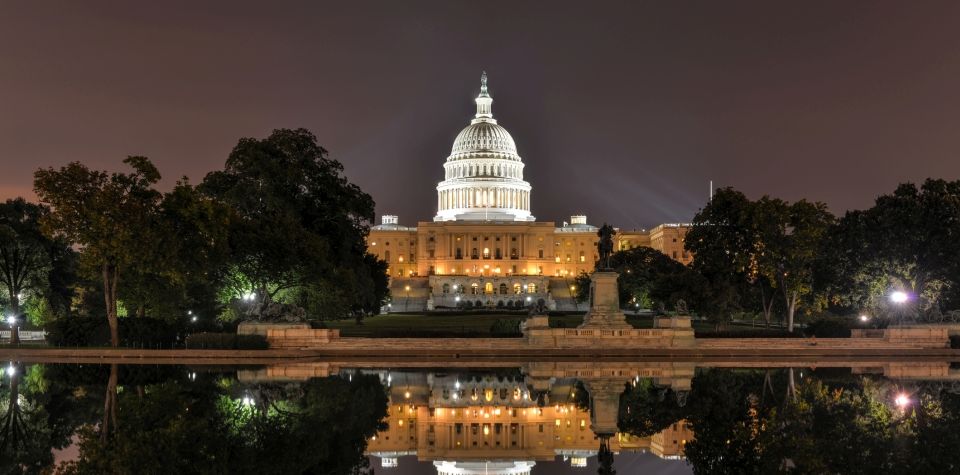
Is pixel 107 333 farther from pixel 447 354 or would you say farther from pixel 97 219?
pixel 447 354

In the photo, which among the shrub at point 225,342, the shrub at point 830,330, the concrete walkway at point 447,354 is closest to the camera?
the concrete walkway at point 447,354

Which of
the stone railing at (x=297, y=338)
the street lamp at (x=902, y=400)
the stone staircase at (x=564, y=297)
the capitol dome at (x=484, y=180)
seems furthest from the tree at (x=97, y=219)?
the capitol dome at (x=484, y=180)

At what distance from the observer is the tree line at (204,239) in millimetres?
46562

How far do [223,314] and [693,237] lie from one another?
94.7ft

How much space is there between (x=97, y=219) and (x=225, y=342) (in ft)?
25.7

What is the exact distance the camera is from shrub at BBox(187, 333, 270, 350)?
147 ft

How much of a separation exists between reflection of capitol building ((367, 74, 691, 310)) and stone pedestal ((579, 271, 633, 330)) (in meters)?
68.2

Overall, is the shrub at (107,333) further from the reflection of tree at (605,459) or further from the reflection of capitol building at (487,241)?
the reflection of capitol building at (487,241)

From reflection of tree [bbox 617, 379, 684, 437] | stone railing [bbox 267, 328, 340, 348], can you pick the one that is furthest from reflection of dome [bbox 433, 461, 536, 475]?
stone railing [bbox 267, 328, 340, 348]

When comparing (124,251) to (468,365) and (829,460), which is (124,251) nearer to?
(468,365)

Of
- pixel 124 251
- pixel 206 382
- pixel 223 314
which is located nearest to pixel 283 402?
pixel 206 382

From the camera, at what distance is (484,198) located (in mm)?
163000

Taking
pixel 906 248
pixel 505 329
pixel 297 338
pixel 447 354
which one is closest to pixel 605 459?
pixel 447 354

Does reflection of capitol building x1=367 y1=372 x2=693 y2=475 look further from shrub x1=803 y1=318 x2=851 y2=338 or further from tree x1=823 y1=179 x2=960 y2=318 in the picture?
tree x1=823 y1=179 x2=960 y2=318
